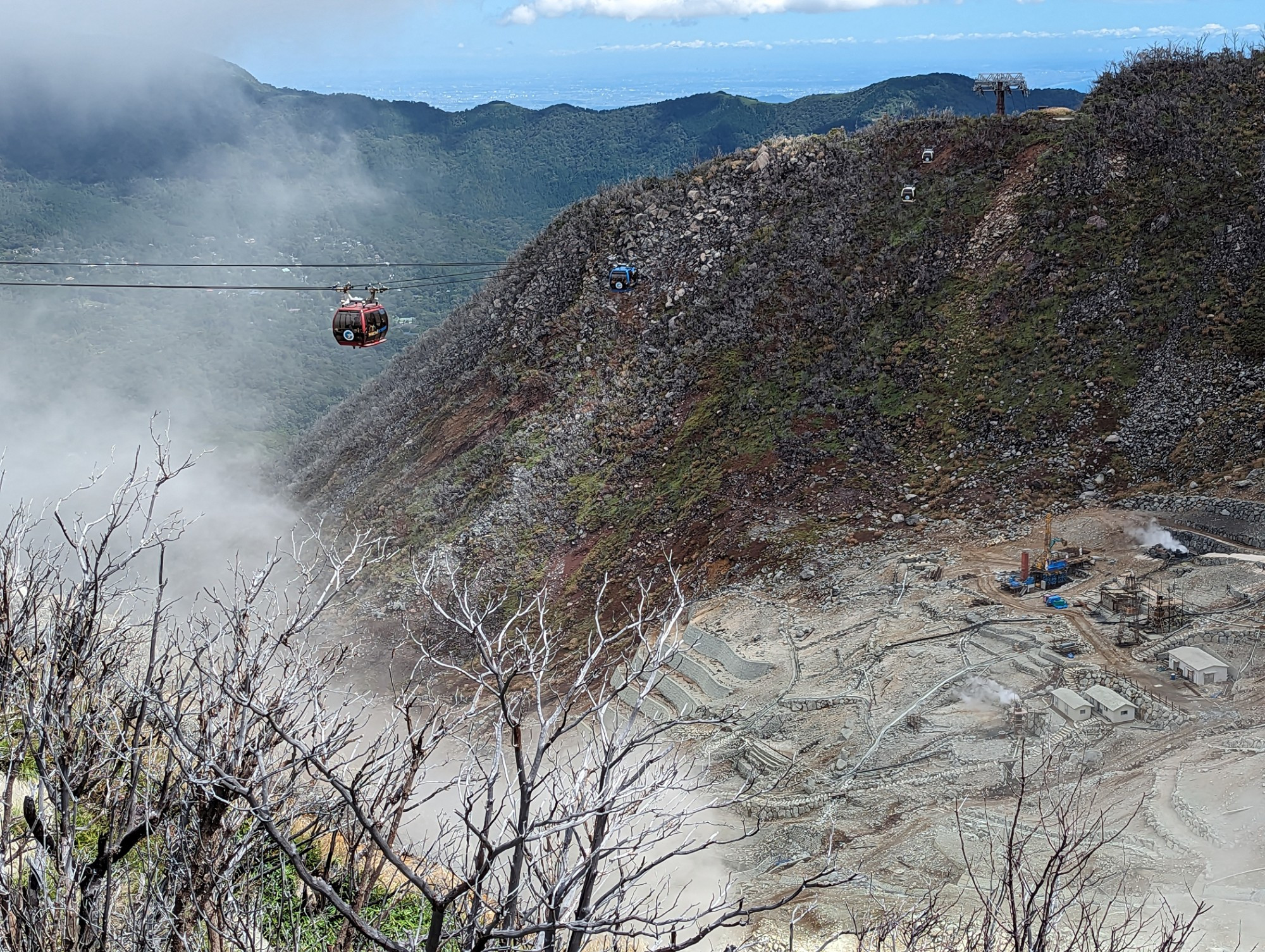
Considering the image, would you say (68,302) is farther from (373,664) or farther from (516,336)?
(373,664)

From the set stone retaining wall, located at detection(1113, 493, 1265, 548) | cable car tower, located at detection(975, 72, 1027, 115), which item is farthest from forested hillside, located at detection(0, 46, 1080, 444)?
stone retaining wall, located at detection(1113, 493, 1265, 548)

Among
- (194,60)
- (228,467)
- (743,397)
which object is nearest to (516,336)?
(743,397)

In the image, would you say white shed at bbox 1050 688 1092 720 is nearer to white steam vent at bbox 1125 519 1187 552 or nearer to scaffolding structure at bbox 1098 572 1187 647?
scaffolding structure at bbox 1098 572 1187 647

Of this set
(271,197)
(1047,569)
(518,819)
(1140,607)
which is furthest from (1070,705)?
(271,197)

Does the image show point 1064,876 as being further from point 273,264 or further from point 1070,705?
point 273,264

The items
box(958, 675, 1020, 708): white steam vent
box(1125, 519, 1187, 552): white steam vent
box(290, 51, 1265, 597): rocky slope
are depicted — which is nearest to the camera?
box(958, 675, 1020, 708): white steam vent

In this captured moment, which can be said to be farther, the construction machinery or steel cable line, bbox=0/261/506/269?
steel cable line, bbox=0/261/506/269
